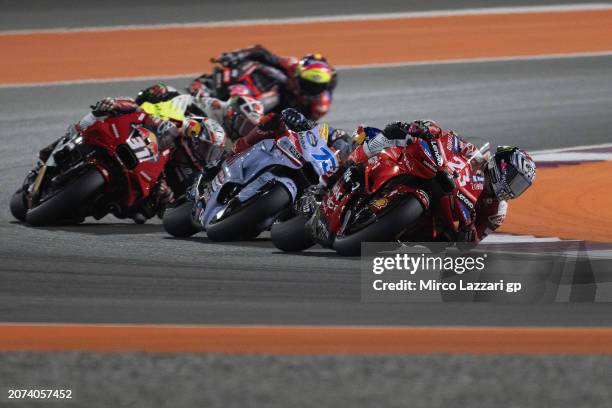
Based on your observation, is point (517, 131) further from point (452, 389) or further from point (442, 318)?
point (452, 389)

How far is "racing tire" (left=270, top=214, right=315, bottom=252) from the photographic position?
480 inches

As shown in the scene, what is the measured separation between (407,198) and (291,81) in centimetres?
581

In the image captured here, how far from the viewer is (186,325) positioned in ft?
32.8

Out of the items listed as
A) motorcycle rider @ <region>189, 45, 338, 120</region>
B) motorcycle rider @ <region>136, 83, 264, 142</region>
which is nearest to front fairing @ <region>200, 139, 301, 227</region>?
motorcycle rider @ <region>136, 83, 264, 142</region>

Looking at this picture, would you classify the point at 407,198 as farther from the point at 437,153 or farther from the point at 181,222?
the point at 181,222

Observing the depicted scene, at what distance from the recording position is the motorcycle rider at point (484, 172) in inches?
456

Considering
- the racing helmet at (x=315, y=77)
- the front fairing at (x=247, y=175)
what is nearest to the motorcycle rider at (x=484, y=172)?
the front fairing at (x=247, y=175)

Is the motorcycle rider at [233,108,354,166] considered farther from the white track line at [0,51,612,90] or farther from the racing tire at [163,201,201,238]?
the white track line at [0,51,612,90]

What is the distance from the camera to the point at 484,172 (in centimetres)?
1175

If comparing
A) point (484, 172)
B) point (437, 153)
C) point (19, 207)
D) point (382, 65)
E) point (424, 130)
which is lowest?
point (382, 65)

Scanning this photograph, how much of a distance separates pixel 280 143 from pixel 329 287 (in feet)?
6.54

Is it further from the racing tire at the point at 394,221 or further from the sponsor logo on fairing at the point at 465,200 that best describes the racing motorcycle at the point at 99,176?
the sponsor logo on fairing at the point at 465,200

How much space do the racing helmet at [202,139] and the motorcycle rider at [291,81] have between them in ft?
5.94

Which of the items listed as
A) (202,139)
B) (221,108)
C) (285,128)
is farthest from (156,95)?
(285,128)
